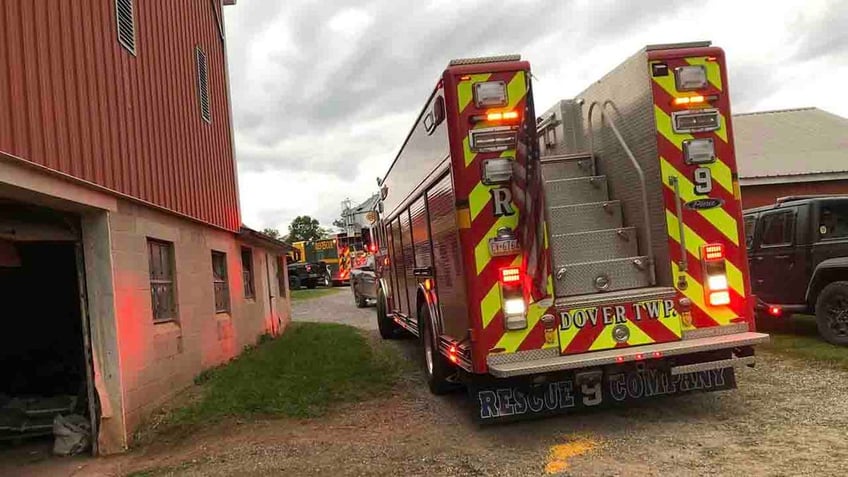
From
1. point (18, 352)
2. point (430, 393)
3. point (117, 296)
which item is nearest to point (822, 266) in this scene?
point (430, 393)

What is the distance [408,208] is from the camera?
777cm

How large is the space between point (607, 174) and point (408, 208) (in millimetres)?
2524

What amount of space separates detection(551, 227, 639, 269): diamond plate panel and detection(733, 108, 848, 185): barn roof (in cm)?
1556

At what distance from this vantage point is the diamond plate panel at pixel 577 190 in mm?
6008

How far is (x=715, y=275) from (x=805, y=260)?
13.2ft

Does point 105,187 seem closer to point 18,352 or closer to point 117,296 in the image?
point 117,296

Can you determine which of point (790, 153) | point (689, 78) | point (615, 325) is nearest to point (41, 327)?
point (615, 325)

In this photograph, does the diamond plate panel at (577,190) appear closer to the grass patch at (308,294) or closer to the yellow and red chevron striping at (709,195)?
the yellow and red chevron striping at (709,195)

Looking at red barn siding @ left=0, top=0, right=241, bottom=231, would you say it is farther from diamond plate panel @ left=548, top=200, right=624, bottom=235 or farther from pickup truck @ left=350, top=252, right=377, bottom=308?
pickup truck @ left=350, top=252, right=377, bottom=308

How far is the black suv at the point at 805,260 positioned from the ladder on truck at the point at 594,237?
3745mm

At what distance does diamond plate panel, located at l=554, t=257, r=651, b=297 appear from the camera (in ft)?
17.6

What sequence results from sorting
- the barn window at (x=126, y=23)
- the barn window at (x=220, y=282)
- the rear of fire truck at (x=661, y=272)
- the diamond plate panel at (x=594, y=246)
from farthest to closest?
the barn window at (x=220, y=282) → the barn window at (x=126, y=23) → the diamond plate panel at (x=594, y=246) → the rear of fire truck at (x=661, y=272)

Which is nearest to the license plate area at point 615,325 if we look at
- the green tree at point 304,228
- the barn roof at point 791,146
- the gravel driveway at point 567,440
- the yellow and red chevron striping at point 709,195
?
the yellow and red chevron striping at point 709,195

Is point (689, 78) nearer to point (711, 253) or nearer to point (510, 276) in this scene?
point (711, 253)
